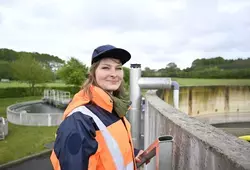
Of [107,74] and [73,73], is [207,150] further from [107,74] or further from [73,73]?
[73,73]

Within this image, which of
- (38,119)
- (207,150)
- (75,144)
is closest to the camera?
(75,144)

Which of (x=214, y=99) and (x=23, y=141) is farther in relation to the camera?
(x=214, y=99)

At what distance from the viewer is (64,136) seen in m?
1.51

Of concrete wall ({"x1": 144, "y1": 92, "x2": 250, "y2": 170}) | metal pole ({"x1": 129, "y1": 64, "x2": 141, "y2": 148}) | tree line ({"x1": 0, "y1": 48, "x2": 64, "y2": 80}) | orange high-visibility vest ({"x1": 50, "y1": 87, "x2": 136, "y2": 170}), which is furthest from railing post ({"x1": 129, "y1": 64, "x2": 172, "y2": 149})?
tree line ({"x1": 0, "y1": 48, "x2": 64, "y2": 80})

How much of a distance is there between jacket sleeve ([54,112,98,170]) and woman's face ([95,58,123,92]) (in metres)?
0.54

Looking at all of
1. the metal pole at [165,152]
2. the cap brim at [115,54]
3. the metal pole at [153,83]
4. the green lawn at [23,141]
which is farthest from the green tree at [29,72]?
the metal pole at [165,152]

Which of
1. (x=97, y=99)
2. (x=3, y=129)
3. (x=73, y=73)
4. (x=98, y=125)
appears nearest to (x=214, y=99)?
(x=3, y=129)

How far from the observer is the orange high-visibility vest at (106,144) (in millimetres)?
1679

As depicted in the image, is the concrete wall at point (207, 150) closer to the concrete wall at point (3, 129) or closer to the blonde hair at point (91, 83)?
the blonde hair at point (91, 83)

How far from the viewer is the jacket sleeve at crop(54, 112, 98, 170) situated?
1.48 m

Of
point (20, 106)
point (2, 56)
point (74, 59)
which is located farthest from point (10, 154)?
point (2, 56)

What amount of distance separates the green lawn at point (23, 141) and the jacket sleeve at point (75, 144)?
10.7 meters

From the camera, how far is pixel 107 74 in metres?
2.08

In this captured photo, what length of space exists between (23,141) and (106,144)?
→ 44.7 feet
